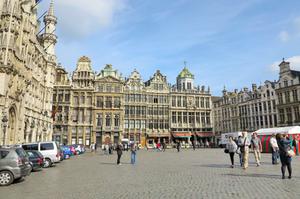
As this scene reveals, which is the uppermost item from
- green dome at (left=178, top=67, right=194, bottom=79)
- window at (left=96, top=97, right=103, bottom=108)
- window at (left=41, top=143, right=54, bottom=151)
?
green dome at (left=178, top=67, right=194, bottom=79)

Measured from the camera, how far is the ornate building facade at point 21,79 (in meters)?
28.7

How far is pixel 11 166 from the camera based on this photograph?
11.3 meters

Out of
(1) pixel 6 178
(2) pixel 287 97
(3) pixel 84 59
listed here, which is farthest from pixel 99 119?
(1) pixel 6 178

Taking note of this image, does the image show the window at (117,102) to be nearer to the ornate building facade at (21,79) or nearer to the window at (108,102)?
the window at (108,102)

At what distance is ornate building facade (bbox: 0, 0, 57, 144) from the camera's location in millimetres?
28688

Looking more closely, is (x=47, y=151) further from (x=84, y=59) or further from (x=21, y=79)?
(x=84, y=59)

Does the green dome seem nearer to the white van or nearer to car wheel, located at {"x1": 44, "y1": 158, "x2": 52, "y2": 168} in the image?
the white van

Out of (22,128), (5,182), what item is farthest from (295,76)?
(5,182)

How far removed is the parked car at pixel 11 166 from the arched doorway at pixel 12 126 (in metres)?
21.8

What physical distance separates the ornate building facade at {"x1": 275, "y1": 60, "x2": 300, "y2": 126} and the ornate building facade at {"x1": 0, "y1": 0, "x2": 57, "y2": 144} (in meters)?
51.3

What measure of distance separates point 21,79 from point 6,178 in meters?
25.1

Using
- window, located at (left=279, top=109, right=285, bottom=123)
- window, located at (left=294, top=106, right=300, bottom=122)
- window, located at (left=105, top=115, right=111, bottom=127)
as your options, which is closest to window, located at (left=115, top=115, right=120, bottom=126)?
window, located at (left=105, top=115, right=111, bottom=127)

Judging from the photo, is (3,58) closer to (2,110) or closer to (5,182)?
(2,110)

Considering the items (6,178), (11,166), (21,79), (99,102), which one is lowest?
(6,178)
